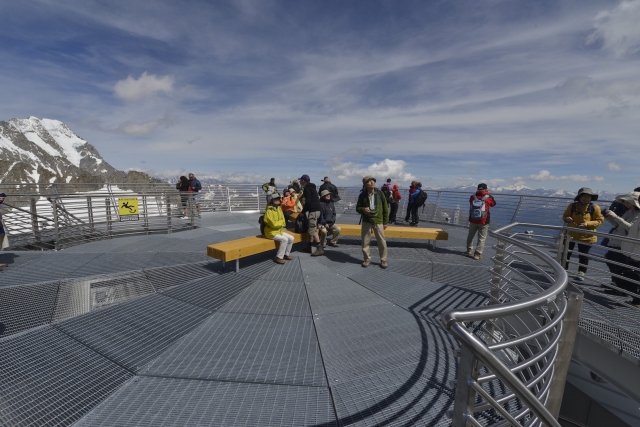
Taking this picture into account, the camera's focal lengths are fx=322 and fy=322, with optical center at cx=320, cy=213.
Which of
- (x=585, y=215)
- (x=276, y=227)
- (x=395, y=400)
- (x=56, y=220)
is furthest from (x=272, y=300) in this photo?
(x=56, y=220)

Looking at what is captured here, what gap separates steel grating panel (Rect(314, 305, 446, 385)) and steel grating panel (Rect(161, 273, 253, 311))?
1624 mm

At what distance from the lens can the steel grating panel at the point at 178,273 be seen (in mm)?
5649

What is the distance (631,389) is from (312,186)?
229 inches

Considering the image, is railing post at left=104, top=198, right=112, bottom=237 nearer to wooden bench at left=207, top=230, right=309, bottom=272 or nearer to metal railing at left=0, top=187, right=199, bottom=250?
metal railing at left=0, top=187, right=199, bottom=250

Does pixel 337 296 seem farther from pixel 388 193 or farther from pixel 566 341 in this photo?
pixel 388 193

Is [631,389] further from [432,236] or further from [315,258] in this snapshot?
[315,258]

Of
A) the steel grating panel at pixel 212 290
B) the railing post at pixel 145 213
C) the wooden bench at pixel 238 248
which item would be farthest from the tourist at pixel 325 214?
the railing post at pixel 145 213

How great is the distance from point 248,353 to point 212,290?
6.72 ft

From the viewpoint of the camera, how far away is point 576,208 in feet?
20.1

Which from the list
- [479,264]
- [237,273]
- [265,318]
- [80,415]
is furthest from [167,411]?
[479,264]

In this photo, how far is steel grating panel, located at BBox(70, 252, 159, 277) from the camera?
5934 millimetres

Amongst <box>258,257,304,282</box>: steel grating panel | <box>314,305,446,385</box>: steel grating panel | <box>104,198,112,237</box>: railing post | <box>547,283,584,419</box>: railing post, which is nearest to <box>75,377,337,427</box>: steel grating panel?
<box>314,305,446,385</box>: steel grating panel

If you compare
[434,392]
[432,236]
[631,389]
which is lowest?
[631,389]

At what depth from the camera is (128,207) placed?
364 inches
